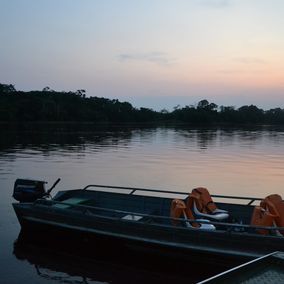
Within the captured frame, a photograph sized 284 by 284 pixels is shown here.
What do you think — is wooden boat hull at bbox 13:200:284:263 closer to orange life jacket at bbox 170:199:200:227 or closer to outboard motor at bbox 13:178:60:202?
orange life jacket at bbox 170:199:200:227

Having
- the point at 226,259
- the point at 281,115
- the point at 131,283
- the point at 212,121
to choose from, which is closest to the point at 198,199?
the point at 226,259

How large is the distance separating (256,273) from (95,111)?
15327 cm

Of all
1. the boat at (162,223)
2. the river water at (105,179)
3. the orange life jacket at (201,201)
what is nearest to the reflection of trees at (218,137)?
the river water at (105,179)

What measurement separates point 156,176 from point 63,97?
140056mm

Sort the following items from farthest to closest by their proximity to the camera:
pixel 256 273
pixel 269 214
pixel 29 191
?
pixel 29 191 < pixel 269 214 < pixel 256 273

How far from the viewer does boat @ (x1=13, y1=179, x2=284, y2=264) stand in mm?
10023

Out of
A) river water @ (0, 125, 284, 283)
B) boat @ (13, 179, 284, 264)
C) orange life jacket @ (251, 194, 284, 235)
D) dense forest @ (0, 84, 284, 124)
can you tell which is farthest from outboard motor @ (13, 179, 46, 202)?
dense forest @ (0, 84, 284, 124)

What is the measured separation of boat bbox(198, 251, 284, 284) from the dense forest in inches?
4841

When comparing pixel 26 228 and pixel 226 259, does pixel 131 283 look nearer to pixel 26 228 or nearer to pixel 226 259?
pixel 226 259

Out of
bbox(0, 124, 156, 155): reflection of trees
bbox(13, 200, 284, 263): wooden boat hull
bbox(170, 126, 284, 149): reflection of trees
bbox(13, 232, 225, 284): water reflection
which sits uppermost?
bbox(13, 200, 284, 263): wooden boat hull

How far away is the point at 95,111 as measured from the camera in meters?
156

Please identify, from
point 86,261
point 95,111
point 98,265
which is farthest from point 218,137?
point 95,111

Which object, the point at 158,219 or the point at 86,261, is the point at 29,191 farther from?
the point at 158,219

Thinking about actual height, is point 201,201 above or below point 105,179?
above
